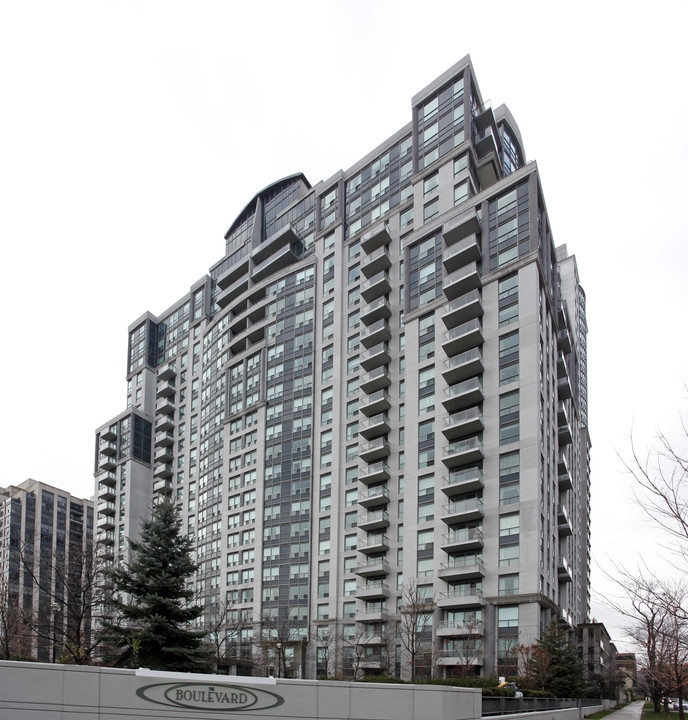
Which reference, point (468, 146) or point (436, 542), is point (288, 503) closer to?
point (436, 542)

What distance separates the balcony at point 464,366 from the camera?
54094 millimetres

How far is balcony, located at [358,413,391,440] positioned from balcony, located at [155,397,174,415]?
137 ft

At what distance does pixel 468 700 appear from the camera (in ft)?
70.3

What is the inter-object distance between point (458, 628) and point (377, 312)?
30168 millimetres

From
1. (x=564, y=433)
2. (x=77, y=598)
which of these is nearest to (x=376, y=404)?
(x=564, y=433)

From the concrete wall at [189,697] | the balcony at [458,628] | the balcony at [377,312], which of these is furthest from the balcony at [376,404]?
the concrete wall at [189,697]

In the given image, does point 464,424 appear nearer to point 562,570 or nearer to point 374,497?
point 374,497

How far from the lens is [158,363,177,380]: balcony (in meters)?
97.8

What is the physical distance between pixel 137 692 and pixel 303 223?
6805cm

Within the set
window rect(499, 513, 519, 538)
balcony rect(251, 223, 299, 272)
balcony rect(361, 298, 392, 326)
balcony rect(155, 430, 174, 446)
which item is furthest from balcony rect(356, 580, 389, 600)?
balcony rect(155, 430, 174, 446)

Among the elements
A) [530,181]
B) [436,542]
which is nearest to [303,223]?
[530,181]

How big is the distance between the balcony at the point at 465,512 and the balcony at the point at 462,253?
67.1 feet

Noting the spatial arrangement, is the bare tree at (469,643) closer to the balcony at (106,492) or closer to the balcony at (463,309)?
the balcony at (463,309)

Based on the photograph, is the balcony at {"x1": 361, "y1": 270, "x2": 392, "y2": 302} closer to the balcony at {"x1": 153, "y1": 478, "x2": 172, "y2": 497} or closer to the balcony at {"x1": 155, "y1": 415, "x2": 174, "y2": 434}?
the balcony at {"x1": 155, "y1": 415, "x2": 174, "y2": 434}
